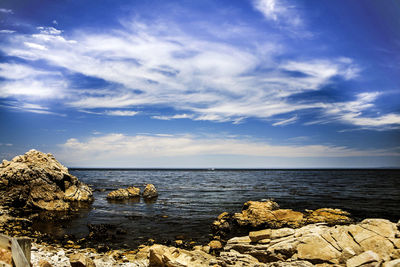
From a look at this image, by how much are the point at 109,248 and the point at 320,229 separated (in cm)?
1294

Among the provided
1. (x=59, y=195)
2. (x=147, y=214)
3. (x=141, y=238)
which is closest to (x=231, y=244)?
(x=141, y=238)

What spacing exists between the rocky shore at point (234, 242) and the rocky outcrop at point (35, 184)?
0.11m

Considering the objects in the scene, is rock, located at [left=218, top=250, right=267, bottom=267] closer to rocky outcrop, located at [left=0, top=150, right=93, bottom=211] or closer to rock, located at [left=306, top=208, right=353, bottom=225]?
rock, located at [left=306, top=208, right=353, bottom=225]

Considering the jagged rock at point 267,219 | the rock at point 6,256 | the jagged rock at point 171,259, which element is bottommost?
the jagged rock at point 267,219

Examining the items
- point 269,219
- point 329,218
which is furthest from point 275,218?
point 329,218

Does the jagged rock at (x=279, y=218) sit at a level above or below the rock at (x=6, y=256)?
below

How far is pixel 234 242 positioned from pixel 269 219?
347 inches

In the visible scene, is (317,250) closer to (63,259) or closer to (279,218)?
(279,218)

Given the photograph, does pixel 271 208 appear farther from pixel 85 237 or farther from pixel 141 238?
pixel 85 237

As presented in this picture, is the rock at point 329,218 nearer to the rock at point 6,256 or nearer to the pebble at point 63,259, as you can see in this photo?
the pebble at point 63,259

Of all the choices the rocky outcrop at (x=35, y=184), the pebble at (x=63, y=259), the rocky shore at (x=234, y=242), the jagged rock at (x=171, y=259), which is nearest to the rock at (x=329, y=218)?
the rocky shore at (x=234, y=242)

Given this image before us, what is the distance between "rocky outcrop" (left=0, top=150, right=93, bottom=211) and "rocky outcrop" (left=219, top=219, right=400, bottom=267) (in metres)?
23.4

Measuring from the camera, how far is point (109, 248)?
14.0 m

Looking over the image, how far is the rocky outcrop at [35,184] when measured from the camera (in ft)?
83.8
